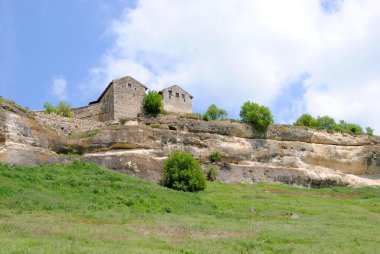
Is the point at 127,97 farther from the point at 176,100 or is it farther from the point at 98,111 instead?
the point at 176,100

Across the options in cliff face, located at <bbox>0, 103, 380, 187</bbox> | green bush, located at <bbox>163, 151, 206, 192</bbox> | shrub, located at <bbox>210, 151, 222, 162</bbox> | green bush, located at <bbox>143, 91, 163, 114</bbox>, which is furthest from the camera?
green bush, located at <bbox>143, 91, 163, 114</bbox>

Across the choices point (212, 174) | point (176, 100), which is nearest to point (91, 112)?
point (176, 100)

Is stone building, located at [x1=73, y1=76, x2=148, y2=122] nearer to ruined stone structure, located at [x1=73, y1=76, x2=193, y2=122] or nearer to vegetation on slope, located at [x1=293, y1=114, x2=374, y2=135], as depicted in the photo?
ruined stone structure, located at [x1=73, y1=76, x2=193, y2=122]

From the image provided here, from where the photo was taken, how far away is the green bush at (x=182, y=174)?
37.4m

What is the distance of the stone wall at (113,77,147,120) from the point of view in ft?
169

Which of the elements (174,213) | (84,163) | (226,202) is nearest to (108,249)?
(174,213)

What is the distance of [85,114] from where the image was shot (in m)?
52.6

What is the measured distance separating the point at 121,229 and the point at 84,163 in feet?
54.8

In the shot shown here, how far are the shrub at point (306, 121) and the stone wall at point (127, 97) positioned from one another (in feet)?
61.2

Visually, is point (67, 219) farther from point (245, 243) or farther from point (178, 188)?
point (178, 188)

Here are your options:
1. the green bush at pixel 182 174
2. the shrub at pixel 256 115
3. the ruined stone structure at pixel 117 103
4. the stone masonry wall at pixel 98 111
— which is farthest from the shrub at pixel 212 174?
the stone masonry wall at pixel 98 111

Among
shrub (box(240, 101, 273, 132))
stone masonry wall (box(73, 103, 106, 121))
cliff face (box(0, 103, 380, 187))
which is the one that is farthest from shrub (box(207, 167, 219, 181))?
stone masonry wall (box(73, 103, 106, 121))

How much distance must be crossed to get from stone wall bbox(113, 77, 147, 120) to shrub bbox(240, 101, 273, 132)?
10.6 meters

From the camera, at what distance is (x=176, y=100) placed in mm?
56312
